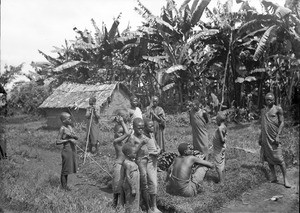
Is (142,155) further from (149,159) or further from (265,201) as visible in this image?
(265,201)

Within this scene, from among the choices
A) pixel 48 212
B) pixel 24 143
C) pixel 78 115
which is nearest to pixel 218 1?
pixel 78 115

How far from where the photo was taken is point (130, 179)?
4.70 meters

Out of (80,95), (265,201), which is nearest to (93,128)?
(265,201)

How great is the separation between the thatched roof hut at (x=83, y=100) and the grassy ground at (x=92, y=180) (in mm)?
3513

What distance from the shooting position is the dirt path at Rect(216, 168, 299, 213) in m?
5.32

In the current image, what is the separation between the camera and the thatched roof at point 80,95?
47.8ft

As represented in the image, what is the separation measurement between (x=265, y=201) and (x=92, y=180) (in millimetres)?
3430

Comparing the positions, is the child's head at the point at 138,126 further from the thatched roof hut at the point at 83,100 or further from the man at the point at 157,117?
the thatched roof hut at the point at 83,100

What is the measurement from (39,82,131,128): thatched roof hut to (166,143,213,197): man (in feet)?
28.2

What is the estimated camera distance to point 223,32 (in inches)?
571

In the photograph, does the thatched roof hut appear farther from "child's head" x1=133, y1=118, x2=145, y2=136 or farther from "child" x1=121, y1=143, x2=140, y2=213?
"child" x1=121, y1=143, x2=140, y2=213

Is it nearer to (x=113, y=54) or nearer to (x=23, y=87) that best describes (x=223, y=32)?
(x=113, y=54)

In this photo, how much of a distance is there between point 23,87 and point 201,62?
1397cm

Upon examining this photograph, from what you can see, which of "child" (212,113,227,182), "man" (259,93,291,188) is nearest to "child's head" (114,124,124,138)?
"child" (212,113,227,182)
